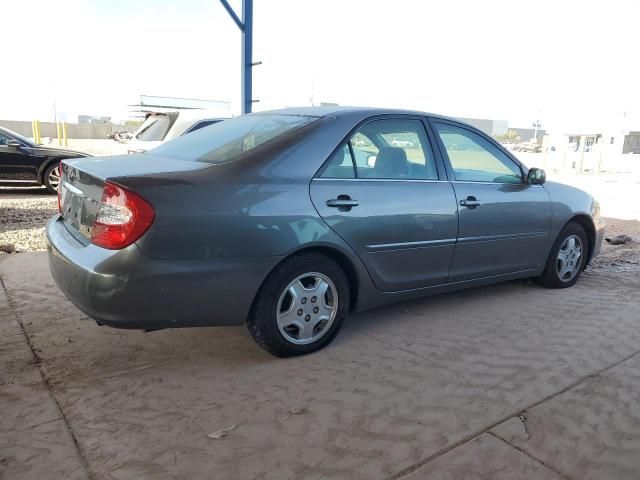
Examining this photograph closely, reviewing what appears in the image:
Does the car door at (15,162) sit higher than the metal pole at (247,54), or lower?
lower

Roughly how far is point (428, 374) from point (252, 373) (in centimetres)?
104

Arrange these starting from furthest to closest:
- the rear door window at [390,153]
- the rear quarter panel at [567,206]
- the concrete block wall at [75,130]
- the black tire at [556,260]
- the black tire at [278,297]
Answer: the concrete block wall at [75,130]
the black tire at [556,260]
the rear quarter panel at [567,206]
the rear door window at [390,153]
the black tire at [278,297]

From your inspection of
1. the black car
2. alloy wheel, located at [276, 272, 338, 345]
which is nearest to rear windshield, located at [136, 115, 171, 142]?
the black car

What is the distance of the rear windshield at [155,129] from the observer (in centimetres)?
982

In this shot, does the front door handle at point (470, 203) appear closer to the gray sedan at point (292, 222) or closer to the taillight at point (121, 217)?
the gray sedan at point (292, 222)

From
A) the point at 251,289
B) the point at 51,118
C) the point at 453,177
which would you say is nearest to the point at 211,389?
the point at 251,289

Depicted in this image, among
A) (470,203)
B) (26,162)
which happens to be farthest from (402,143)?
(26,162)

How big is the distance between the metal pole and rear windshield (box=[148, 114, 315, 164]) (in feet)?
15.7

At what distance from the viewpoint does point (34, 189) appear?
1141 cm

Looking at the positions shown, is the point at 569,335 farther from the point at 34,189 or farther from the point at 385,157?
the point at 34,189

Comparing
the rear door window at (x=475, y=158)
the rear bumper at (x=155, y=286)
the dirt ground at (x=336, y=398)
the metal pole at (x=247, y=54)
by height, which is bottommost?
the dirt ground at (x=336, y=398)

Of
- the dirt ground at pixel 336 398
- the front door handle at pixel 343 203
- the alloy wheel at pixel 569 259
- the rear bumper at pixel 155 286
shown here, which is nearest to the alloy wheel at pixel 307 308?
the dirt ground at pixel 336 398

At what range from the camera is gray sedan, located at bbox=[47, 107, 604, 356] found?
113 inches

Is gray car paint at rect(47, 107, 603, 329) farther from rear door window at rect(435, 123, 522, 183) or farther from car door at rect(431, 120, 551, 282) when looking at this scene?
rear door window at rect(435, 123, 522, 183)
